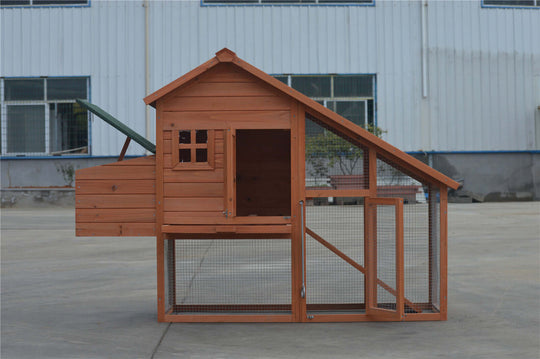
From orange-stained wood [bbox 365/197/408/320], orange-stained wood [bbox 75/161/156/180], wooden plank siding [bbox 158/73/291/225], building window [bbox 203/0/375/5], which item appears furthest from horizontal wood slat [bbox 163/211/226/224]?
building window [bbox 203/0/375/5]

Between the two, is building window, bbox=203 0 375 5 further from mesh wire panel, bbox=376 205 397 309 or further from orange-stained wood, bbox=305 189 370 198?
mesh wire panel, bbox=376 205 397 309

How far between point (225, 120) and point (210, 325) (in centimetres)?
177

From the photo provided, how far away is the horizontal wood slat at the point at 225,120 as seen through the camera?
5793 millimetres

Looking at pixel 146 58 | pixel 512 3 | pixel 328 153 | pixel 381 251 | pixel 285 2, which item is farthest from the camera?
pixel 512 3

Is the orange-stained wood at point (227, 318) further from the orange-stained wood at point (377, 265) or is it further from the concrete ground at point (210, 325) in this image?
the orange-stained wood at point (377, 265)

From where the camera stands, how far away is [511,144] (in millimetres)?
23484

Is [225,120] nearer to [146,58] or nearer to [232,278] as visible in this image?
[232,278]

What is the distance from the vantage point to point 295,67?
23.2 m

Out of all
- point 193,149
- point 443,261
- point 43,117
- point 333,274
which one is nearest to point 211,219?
point 193,149

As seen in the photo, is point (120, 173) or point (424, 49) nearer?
point (120, 173)

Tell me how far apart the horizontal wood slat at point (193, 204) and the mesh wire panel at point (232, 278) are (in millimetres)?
671

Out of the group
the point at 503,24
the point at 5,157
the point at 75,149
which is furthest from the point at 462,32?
the point at 5,157

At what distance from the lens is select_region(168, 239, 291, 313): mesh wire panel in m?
6.36

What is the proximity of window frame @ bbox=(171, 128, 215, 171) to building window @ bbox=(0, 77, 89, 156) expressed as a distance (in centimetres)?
1819
